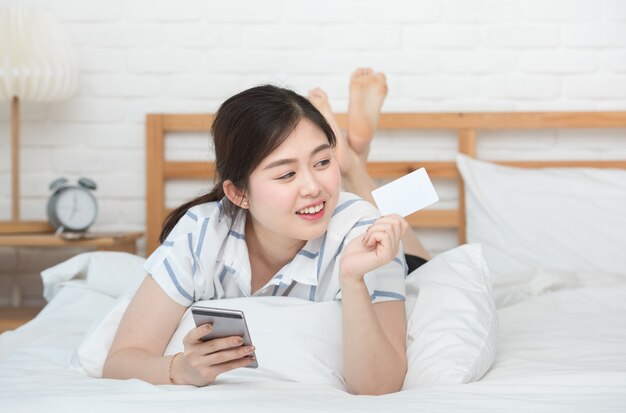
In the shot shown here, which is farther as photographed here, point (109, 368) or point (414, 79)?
point (414, 79)

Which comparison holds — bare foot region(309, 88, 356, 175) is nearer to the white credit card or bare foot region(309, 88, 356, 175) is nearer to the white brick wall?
the white brick wall

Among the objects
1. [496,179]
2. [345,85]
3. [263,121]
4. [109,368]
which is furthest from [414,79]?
[109,368]

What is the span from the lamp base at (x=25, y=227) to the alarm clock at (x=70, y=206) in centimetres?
2

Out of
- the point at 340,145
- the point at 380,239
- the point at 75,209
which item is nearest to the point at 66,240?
the point at 75,209

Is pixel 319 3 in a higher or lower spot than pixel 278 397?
higher

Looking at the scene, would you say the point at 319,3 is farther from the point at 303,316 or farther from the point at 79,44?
the point at 303,316

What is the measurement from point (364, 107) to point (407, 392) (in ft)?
3.78

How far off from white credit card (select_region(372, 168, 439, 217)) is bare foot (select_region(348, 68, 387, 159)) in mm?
956

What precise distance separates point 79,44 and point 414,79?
1.07 m

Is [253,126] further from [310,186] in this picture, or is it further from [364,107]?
[364,107]

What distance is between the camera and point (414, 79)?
2.79 metres

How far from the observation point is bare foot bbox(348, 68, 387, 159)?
7.28 ft

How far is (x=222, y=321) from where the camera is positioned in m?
1.13

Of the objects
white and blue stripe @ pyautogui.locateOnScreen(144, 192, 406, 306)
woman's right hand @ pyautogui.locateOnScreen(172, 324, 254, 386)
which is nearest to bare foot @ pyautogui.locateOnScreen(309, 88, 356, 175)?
white and blue stripe @ pyautogui.locateOnScreen(144, 192, 406, 306)
